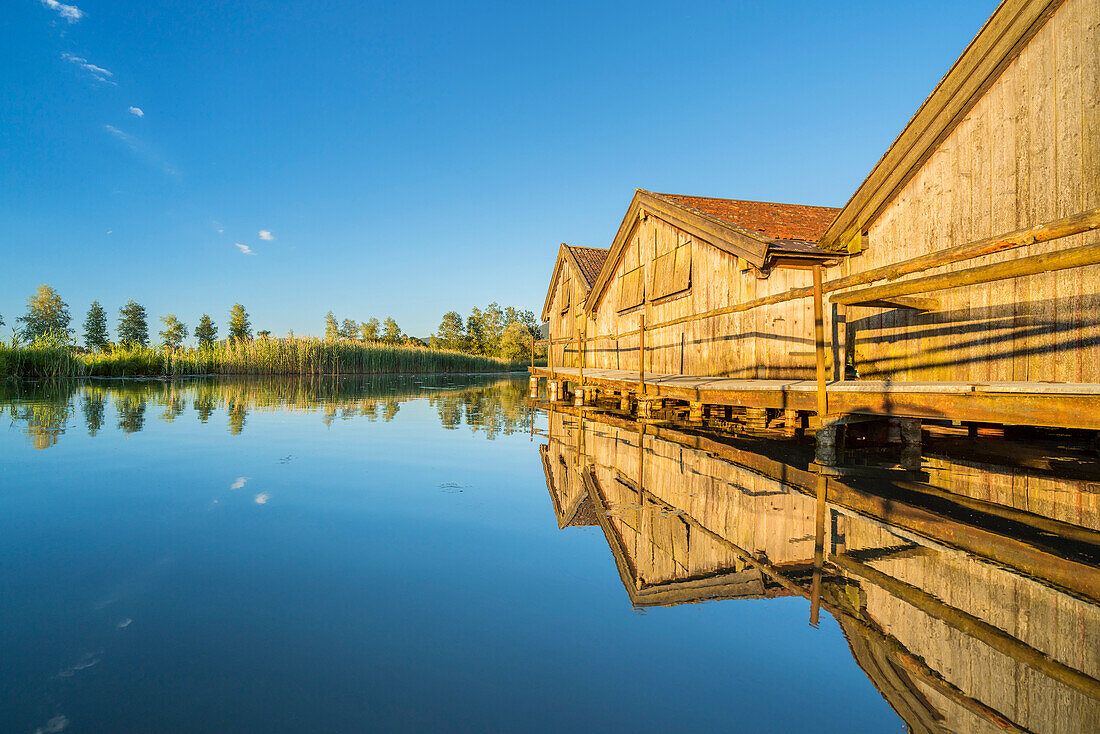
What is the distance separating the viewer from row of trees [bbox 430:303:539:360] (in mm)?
57719

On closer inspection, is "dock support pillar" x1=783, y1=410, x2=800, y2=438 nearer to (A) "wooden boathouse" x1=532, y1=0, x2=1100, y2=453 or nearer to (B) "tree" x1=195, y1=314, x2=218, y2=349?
(A) "wooden boathouse" x1=532, y1=0, x2=1100, y2=453

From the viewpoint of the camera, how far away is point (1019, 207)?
17.7ft

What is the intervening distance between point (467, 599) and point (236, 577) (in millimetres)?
1211

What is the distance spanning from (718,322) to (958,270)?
430 centimetres

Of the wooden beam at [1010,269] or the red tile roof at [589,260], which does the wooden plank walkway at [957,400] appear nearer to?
the wooden beam at [1010,269]

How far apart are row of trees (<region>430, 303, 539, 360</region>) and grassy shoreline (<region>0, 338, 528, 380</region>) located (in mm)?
25243

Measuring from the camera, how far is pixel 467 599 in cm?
232

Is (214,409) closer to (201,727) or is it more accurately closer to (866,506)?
(201,727)

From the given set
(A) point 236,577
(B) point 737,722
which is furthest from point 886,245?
(A) point 236,577

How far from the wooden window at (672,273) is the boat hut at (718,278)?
23 millimetres

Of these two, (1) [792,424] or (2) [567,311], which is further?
(2) [567,311]

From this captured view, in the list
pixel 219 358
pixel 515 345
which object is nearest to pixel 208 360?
pixel 219 358

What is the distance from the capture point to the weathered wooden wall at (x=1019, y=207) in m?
4.93

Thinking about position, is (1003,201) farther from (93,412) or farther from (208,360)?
(208,360)
